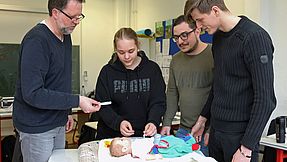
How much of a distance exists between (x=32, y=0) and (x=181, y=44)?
154 inches

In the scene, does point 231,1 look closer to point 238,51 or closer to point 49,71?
point 238,51

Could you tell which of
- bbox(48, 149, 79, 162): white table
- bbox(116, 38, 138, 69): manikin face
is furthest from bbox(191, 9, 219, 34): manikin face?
bbox(48, 149, 79, 162): white table

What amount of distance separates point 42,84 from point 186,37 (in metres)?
0.91

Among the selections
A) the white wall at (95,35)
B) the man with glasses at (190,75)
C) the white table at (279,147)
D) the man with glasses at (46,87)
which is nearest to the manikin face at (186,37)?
the man with glasses at (190,75)

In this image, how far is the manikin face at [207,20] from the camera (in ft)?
4.96

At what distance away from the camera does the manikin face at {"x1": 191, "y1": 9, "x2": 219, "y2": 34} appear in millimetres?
1511

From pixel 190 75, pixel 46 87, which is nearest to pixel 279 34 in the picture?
pixel 190 75

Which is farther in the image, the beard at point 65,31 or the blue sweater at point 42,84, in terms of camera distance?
the beard at point 65,31

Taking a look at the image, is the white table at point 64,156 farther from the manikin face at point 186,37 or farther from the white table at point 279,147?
the white table at point 279,147

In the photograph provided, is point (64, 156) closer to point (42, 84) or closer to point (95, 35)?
point (42, 84)

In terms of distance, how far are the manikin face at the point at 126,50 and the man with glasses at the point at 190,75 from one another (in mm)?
302

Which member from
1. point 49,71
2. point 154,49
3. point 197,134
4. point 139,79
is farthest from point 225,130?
point 154,49

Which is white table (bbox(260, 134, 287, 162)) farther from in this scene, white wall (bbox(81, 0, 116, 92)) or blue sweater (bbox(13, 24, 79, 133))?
white wall (bbox(81, 0, 116, 92))

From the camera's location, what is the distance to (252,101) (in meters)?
1.44
